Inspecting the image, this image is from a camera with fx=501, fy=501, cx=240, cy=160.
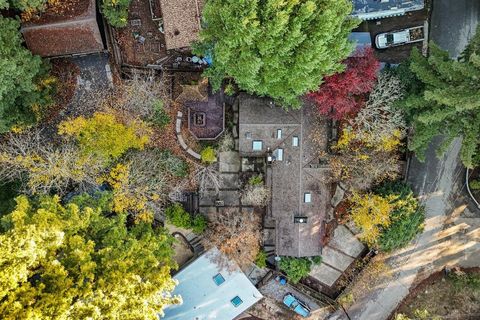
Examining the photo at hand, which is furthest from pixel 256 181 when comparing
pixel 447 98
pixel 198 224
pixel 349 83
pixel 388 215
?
pixel 447 98

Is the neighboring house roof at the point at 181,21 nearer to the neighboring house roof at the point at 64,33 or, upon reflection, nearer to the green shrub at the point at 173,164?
the neighboring house roof at the point at 64,33

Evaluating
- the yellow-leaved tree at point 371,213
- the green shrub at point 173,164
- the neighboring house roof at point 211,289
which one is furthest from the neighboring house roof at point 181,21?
the yellow-leaved tree at point 371,213

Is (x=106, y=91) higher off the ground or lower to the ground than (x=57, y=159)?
higher

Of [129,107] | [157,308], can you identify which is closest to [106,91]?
[129,107]

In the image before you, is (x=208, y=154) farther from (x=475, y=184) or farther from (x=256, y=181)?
(x=475, y=184)

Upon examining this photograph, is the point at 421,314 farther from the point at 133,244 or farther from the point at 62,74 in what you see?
the point at 62,74

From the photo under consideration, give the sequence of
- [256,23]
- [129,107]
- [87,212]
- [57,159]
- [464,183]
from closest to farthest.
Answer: [256,23] < [87,212] < [57,159] < [129,107] < [464,183]
